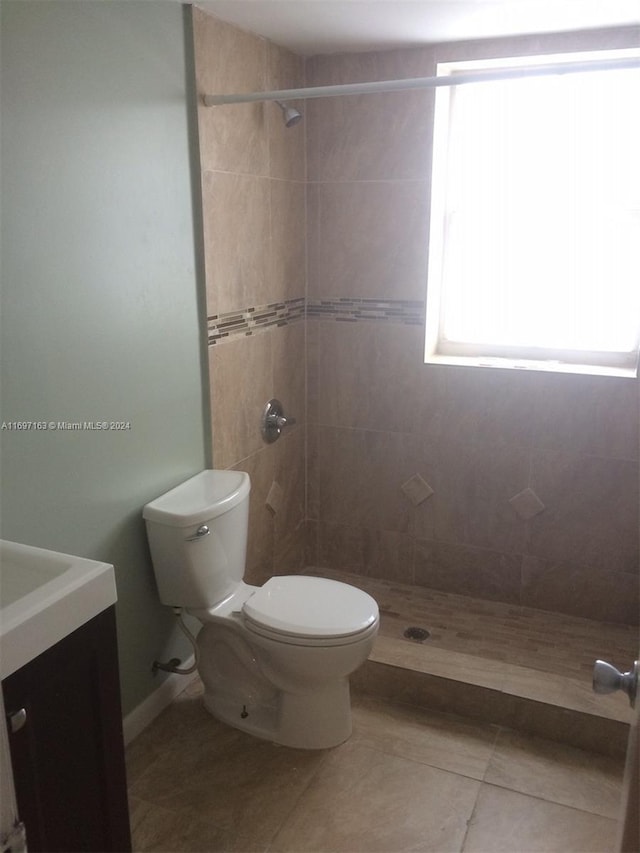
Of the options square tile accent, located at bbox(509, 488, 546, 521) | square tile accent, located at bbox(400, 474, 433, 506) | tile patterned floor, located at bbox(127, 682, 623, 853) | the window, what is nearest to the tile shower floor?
tile patterned floor, located at bbox(127, 682, 623, 853)

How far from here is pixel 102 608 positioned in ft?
4.52

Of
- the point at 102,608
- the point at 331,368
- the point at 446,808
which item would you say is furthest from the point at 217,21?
the point at 446,808

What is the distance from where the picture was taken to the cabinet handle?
1188mm

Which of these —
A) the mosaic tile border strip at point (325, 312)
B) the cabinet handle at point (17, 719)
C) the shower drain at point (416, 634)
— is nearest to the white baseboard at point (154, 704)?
the shower drain at point (416, 634)

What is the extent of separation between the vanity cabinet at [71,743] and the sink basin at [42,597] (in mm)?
26

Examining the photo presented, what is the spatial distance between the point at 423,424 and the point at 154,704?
1.44 m

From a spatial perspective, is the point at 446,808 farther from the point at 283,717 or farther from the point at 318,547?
the point at 318,547

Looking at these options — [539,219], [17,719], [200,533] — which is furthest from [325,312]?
[17,719]

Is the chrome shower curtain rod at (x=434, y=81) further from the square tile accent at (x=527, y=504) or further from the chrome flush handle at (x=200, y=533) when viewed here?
the square tile accent at (x=527, y=504)

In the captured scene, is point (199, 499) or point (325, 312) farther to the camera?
point (325, 312)

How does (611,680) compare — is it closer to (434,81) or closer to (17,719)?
(17,719)

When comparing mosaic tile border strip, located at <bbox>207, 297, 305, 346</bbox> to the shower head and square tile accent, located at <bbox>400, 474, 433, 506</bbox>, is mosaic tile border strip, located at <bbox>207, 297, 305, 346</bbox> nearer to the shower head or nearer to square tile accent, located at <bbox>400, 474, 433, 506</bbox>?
the shower head

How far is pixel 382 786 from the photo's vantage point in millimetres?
2066

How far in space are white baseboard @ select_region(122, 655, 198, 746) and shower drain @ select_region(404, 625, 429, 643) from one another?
79cm
